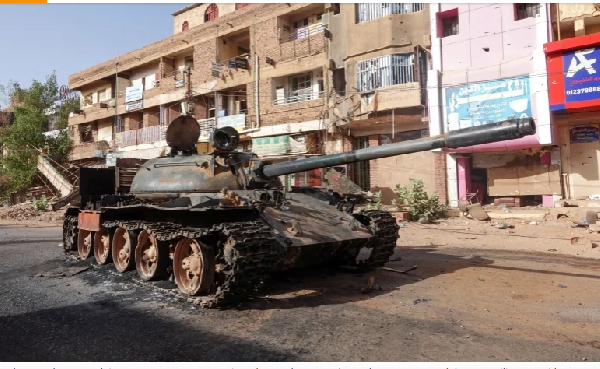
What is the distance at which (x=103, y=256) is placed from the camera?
7.99 m

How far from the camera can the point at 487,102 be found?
14.9 metres

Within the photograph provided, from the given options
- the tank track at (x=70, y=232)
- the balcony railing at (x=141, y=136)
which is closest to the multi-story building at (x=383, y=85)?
the tank track at (x=70, y=232)

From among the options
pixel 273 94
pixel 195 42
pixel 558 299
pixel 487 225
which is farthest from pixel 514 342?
pixel 195 42

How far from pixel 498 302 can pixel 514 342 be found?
153 centimetres

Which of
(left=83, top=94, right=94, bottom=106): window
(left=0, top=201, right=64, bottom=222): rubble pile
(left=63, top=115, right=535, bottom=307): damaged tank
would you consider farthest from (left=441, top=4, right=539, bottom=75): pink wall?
(left=83, top=94, right=94, bottom=106): window

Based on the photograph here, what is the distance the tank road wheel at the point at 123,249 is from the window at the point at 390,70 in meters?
12.0

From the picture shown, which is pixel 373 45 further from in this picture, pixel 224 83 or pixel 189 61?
pixel 189 61

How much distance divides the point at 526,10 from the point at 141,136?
22010 millimetres

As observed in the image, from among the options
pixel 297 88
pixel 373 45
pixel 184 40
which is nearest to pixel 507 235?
pixel 373 45

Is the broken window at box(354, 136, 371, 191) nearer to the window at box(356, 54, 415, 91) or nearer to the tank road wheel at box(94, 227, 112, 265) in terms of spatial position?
the window at box(356, 54, 415, 91)

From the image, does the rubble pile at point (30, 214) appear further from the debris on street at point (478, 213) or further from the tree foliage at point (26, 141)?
the debris on street at point (478, 213)

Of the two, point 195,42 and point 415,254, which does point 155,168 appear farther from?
point 195,42

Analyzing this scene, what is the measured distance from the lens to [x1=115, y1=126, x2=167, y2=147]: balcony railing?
25.9 meters

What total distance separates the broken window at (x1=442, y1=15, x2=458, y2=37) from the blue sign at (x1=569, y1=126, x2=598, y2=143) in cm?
561
